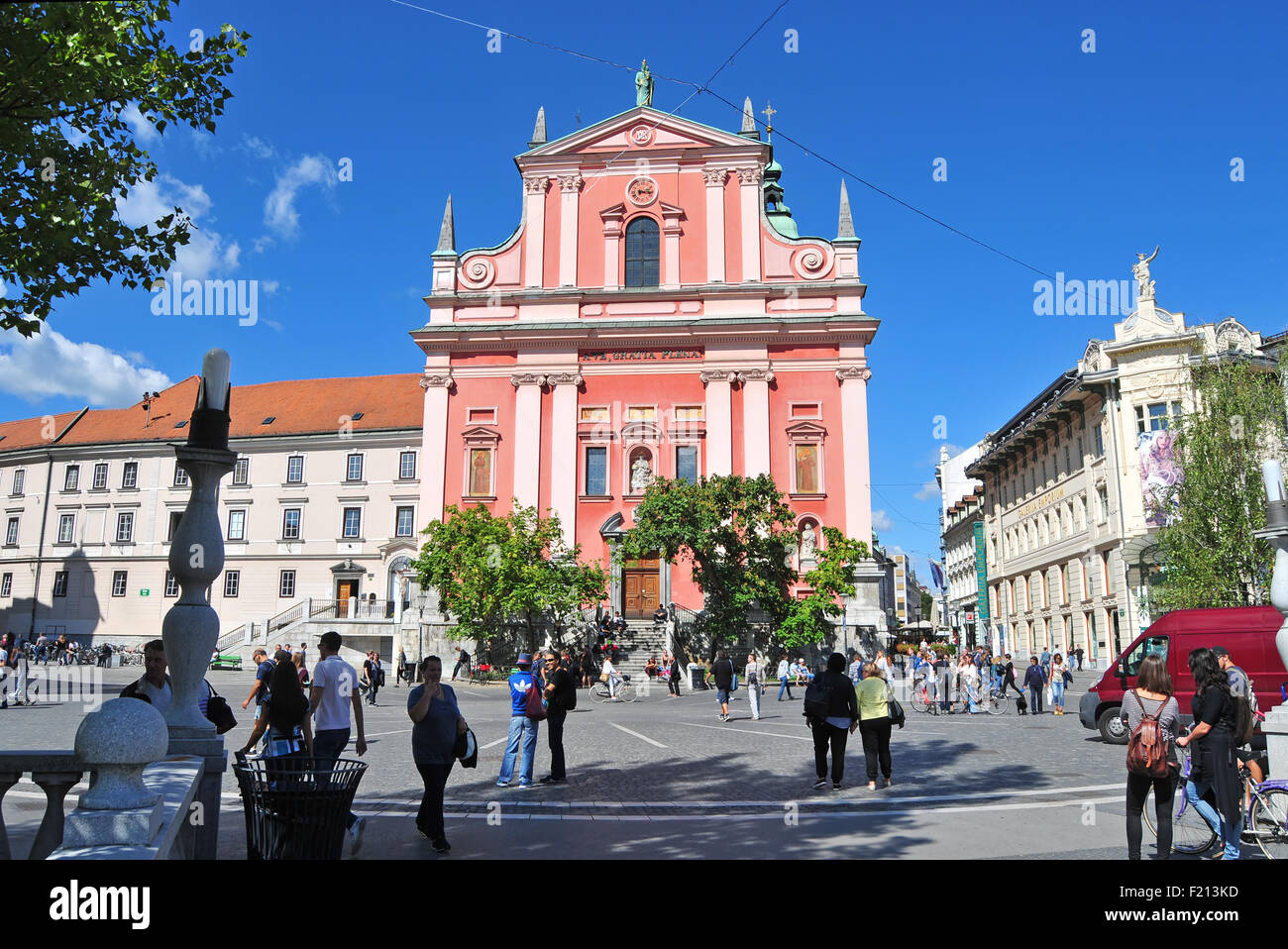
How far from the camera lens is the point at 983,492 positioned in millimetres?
63312

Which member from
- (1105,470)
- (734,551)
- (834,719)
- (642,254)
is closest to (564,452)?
(642,254)

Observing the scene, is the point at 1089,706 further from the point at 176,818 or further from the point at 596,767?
the point at 176,818

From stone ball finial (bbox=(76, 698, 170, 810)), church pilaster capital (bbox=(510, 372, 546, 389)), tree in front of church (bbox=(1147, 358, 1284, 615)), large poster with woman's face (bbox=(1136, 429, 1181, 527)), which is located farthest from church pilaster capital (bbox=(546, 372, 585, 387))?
stone ball finial (bbox=(76, 698, 170, 810))

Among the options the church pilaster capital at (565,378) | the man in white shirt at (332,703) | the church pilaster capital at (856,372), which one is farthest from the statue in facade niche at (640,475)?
the man in white shirt at (332,703)

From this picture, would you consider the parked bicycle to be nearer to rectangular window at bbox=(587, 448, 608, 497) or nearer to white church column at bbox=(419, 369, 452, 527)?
rectangular window at bbox=(587, 448, 608, 497)

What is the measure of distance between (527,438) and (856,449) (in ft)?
44.8

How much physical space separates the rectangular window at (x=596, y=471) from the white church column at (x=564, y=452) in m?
0.68

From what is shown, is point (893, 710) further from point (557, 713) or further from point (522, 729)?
point (522, 729)

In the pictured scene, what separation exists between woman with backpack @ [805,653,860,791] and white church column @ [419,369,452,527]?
2908 centimetres
